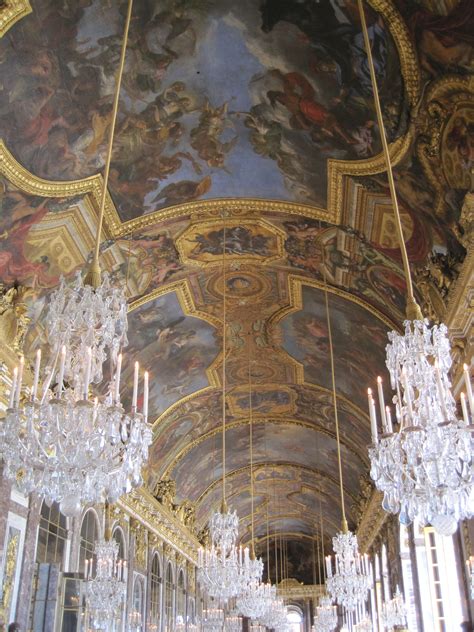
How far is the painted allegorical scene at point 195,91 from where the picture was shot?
26.4 feet

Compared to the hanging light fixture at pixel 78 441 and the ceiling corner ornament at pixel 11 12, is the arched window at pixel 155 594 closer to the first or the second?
the hanging light fixture at pixel 78 441

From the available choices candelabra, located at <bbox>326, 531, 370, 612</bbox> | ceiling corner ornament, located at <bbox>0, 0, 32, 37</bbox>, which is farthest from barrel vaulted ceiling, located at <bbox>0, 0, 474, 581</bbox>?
candelabra, located at <bbox>326, 531, 370, 612</bbox>

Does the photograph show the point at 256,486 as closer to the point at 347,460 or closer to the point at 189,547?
the point at 189,547

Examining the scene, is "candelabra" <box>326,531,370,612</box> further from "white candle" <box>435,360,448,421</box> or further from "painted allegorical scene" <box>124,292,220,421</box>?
"white candle" <box>435,360,448,421</box>

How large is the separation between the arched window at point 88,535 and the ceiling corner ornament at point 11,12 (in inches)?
427

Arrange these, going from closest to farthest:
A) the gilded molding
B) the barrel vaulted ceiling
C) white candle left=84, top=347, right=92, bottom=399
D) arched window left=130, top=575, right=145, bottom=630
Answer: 1. white candle left=84, top=347, right=92, bottom=399
2. the barrel vaulted ceiling
3. arched window left=130, top=575, right=145, bottom=630
4. the gilded molding

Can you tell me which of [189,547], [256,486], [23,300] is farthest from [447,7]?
[256,486]

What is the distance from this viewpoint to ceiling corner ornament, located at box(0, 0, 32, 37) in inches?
286

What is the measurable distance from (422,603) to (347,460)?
977 centimetres

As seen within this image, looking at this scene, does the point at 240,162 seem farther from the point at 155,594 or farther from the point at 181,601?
the point at 181,601

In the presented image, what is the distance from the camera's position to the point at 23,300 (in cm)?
1072

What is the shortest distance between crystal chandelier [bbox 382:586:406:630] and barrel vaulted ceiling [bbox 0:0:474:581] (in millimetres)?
5355

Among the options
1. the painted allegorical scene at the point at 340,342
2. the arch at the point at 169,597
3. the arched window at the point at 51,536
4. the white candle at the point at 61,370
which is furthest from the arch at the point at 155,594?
the white candle at the point at 61,370

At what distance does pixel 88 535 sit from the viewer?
15.2m
